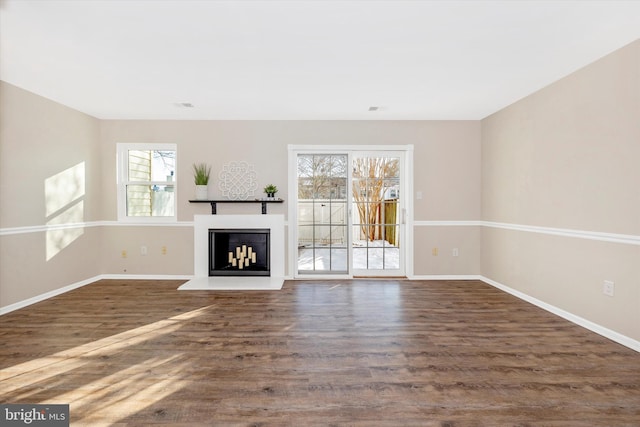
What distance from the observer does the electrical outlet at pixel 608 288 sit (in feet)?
9.20

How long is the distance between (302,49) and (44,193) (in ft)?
11.8

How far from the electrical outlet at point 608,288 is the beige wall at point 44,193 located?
5889 millimetres

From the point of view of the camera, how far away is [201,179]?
4840 mm

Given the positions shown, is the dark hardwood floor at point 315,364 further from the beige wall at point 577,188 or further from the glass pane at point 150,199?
the glass pane at point 150,199

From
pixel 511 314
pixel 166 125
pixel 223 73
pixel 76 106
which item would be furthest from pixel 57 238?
pixel 511 314

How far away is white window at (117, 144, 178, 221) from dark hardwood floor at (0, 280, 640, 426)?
161 centimetres

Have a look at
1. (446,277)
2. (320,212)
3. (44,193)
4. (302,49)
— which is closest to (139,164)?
(44,193)

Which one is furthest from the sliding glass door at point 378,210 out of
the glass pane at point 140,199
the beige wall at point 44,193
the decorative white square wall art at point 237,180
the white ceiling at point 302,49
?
the beige wall at point 44,193

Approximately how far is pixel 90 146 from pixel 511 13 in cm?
529

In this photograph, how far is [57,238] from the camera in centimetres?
410

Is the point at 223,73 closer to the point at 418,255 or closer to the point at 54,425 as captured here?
the point at 54,425

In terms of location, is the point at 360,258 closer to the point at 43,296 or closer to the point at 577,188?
the point at 577,188

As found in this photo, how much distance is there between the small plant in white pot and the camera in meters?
4.84

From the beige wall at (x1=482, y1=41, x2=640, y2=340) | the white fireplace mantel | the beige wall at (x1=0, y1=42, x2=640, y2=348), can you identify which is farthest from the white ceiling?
the white fireplace mantel
